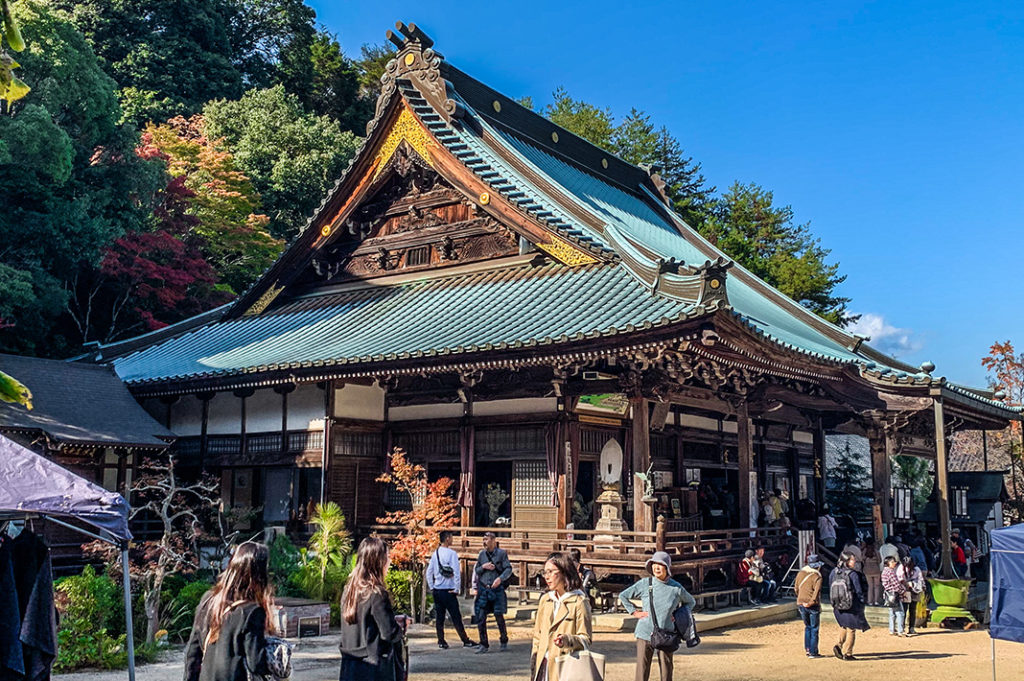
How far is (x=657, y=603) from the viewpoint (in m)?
8.87

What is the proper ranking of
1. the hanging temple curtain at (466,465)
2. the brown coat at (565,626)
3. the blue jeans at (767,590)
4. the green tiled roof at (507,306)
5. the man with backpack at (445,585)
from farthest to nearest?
the hanging temple curtain at (466,465), the blue jeans at (767,590), the green tiled roof at (507,306), the man with backpack at (445,585), the brown coat at (565,626)

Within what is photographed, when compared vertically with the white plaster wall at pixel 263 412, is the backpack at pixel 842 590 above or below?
below

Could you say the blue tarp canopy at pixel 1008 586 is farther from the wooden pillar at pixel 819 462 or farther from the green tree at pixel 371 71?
the green tree at pixel 371 71

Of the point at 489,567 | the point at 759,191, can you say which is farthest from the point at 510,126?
the point at 759,191

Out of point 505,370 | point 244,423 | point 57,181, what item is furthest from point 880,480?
point 57,181

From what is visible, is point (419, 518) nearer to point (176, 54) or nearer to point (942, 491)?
point (942, 491)

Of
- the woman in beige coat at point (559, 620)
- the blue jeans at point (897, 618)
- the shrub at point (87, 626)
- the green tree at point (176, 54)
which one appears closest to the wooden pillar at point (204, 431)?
the shrub at point (87, 626)

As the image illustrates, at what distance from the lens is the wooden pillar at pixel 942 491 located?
1716cm

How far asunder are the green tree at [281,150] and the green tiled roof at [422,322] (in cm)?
1935

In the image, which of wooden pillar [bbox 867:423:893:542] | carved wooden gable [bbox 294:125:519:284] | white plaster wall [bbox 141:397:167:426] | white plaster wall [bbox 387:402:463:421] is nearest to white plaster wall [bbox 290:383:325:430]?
white plaster wall [bbox 387:402:463:421]

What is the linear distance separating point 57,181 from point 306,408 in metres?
12.2

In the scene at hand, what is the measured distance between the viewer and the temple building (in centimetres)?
1641

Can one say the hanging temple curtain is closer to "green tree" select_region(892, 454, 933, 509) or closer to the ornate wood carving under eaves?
the ornate wood carving under eaves

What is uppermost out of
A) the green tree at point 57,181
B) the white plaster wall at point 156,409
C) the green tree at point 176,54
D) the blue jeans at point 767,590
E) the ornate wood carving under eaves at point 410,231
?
the green tree at point 176,54
